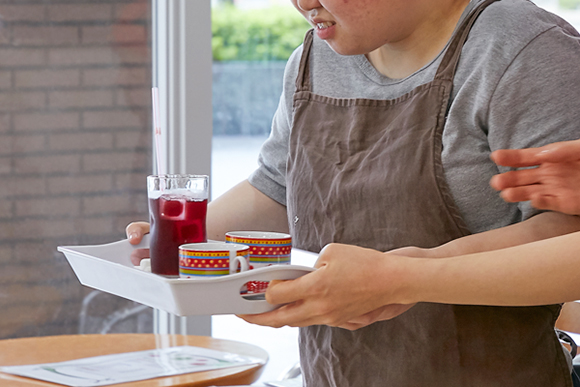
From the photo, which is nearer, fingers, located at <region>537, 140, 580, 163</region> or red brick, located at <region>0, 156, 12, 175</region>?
fingers, located at <region>537, 140, 580, 163</region>

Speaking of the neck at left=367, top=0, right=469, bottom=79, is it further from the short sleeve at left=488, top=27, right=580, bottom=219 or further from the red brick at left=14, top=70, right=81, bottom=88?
the red brick at left=14, top=70, right=81, bottom=88

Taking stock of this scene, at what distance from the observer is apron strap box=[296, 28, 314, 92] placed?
4.45 ft

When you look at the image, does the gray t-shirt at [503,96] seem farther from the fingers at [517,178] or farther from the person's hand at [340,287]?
the person's hand at [340,287]

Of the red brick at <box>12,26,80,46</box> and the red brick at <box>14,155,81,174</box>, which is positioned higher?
the red brick at <box>12,26,80,46</box>

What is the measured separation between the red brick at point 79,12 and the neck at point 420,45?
147 cm

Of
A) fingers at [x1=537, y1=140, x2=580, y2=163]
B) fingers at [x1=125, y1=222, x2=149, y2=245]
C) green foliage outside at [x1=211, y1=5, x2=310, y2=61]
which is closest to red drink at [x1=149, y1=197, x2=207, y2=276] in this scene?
fingers at [x1=125, y1=222, x2=149, y2=245]

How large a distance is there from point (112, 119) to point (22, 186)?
1.27 feet

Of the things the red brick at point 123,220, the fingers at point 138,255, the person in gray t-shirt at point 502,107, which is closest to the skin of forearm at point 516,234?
the person in gray t-shirt at point 502,107

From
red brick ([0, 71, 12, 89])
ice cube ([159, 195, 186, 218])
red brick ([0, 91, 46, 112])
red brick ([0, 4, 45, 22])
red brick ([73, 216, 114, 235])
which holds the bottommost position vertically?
red brick ([73, 216, 114, 235])

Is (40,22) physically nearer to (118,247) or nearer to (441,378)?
(118,247)

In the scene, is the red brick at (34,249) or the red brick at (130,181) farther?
the red brick at (130,181)

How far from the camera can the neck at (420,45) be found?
1.18 metres

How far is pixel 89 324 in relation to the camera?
8.45 feet

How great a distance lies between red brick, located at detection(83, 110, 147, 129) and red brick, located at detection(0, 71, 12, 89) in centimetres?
27
